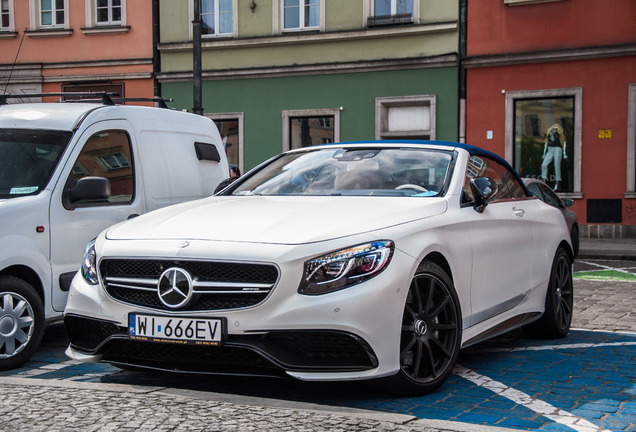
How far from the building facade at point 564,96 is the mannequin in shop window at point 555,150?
0.02 metres

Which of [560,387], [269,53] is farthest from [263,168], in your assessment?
[269,53]

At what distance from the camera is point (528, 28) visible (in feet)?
68.6

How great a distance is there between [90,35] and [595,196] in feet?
46.8

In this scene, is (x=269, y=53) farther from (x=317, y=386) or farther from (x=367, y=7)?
(x=317, y=386)

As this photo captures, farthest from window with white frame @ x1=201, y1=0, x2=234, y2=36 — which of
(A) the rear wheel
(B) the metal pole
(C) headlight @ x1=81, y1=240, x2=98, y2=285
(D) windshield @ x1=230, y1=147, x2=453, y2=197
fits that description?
(C) headlight @ x1=81, y1=240, x2=98, y2=285

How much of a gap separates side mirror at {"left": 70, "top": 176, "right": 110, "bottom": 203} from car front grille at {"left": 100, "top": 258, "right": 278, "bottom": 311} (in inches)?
68.5

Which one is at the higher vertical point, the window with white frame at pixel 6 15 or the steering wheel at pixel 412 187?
the window with white frame at pixel 6 15

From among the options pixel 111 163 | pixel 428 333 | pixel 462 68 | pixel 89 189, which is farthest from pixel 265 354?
pixel 462 68

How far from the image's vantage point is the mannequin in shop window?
20.8m

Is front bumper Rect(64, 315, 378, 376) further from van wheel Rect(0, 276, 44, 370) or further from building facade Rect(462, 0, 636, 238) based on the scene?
building facade Rect(462, 0, 636, 238)

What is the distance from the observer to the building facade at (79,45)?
2480 centimetres

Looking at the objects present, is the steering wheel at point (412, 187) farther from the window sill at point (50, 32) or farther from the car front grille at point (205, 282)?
the window sill at point (50, 32)

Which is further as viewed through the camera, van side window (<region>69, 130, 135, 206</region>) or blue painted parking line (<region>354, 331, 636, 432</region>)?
van side window (<region>69, 130, 135, 206</region>)

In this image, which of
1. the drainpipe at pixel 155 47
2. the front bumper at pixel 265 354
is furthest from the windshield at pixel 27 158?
the drainpipe at pixel 155 47
